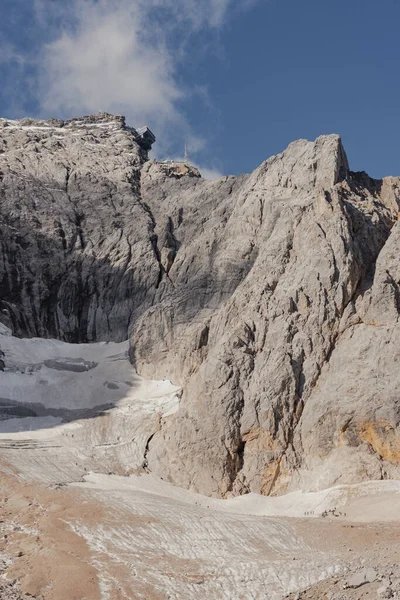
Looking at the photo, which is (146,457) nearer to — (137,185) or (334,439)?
(334,439)

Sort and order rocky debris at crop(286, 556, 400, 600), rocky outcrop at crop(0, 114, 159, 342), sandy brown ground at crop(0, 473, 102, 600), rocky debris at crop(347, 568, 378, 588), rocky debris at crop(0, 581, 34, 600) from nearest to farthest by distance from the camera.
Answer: rocky debris at crop(286, 556, 400, 600) < rocky debris at crop(347, 568, 378, 588) < rocky debris at crop(0, 581, 34, 600) < sandy brown ground at crop(0, 473, 102, 600) < rocky outcrop at crop(0, 114, 159, 342)

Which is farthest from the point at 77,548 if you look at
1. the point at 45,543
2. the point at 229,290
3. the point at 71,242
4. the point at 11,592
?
the point at 71,242

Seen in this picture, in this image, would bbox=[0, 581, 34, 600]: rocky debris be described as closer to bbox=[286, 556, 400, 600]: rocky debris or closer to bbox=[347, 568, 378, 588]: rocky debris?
bbox=[286, 556, 400, 600]: rocky debris

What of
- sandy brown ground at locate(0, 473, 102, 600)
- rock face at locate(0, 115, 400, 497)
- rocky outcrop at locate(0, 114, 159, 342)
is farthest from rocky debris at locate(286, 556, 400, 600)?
rocky outcrop at locate(0, 114, 159, 342)

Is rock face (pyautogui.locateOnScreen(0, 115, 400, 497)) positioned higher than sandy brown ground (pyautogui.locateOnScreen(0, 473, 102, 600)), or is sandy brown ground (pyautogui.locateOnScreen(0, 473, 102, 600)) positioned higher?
rock face (pyautogui.locateOnScreen(0, 115, 400, 497))

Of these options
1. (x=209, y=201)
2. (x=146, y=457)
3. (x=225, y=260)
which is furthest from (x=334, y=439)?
(x=209, y=201)

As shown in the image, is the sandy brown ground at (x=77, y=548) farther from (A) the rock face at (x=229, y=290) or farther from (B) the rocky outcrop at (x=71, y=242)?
(B) the rocky outcrop at (x=71, y=242)

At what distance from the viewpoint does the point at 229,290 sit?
56625 mm

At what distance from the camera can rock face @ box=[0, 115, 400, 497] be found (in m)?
41.1

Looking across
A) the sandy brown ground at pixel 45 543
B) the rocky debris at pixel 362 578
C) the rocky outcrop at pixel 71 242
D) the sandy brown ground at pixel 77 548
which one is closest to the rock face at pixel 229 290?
the rocky outcrop at pixel 71 242

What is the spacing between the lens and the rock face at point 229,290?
41125 mm

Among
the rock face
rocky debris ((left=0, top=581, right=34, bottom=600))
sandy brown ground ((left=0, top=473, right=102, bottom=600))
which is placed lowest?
rocky debris ((left=0, top=581, right=34, bottom=600))

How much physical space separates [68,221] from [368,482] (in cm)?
4196

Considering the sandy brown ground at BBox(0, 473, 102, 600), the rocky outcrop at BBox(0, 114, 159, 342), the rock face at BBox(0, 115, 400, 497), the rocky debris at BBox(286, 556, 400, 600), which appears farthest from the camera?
the rocky outcrop at BBox(0, 114, 159, 342)
